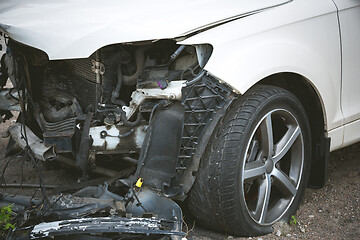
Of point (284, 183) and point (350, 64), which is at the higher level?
point (350, 64)

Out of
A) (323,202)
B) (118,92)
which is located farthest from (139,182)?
(323,202)

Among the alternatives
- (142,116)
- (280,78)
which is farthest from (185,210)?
(280,78)

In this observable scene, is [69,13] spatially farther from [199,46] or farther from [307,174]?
[307,174]

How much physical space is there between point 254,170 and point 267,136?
9.8 inches

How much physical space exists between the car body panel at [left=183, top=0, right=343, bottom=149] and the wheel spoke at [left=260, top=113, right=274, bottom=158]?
34 centimetres

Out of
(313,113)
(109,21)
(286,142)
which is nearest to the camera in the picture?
(109,21)

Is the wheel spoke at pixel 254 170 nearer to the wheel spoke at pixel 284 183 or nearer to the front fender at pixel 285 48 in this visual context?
the wheel spoke at pixel 284 183

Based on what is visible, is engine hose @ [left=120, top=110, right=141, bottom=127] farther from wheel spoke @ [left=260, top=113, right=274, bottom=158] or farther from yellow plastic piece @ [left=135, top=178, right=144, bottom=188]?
wheel spoke @ [left=260, top=113, right=274, bottom=158]

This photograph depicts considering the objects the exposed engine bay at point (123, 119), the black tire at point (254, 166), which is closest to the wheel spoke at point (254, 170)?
the black tire at point (254, 166)

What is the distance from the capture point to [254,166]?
10.7 feet

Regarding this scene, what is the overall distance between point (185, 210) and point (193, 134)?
2.82ft

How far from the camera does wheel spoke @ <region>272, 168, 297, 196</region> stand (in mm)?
3463

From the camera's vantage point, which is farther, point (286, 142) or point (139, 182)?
point (286, 142)

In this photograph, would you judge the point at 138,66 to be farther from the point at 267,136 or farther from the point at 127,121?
the point at 267,136
